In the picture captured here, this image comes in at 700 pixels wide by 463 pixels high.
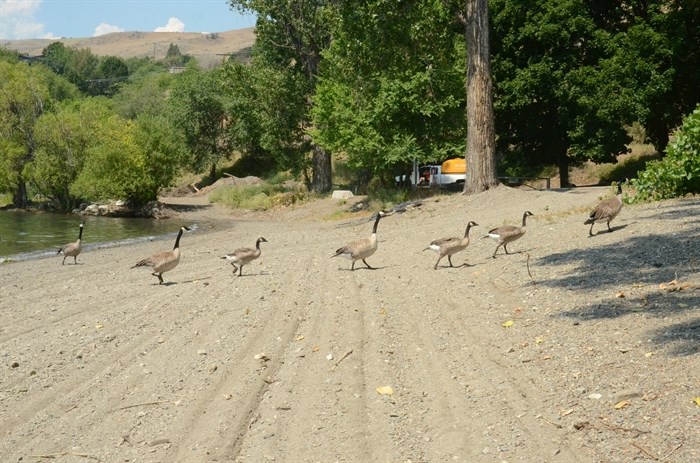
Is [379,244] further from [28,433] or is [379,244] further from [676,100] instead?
[676,100]

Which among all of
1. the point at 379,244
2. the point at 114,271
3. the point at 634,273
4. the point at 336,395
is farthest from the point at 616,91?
the point at 336,395

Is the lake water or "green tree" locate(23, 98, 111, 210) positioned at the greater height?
"green tree" locate(23, 98, 111, 210)

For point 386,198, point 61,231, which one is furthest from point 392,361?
point 61,231

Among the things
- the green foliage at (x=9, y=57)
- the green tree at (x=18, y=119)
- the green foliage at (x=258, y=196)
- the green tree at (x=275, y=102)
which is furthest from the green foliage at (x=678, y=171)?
the green foliage at (x=9, y=57)

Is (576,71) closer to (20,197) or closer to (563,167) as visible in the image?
(563,167)

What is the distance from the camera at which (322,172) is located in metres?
57.1

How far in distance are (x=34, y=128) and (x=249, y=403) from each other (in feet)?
215

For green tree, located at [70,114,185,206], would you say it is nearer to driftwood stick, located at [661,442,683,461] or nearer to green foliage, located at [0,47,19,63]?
green foliage, located at [0,47,19,63]

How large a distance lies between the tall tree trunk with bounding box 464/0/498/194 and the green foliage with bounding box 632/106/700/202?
32.8 ft

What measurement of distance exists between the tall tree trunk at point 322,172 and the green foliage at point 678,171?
35.3 meters

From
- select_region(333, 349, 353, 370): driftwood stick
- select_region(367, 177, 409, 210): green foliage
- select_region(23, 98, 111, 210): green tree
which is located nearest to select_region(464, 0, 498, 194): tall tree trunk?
select_region(367, 177, 409, 210): green foliage

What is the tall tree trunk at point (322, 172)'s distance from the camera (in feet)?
186

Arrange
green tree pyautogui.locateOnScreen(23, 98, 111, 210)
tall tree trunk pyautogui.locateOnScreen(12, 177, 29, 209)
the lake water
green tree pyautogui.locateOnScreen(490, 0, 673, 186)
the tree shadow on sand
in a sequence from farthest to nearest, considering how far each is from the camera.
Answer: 1. tall tree trunk pyautogui.locateOnScreen(12, 177, 29, 209)
2. green tree pyautogui.locateOnScreen(23, 98, 111, 210)
3. green tree pyautogui.locateOnScreen(490, 0, 673, 186)
4. the lake water
5. the tree shadow on sand

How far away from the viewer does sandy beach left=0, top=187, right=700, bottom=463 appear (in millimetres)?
8438
